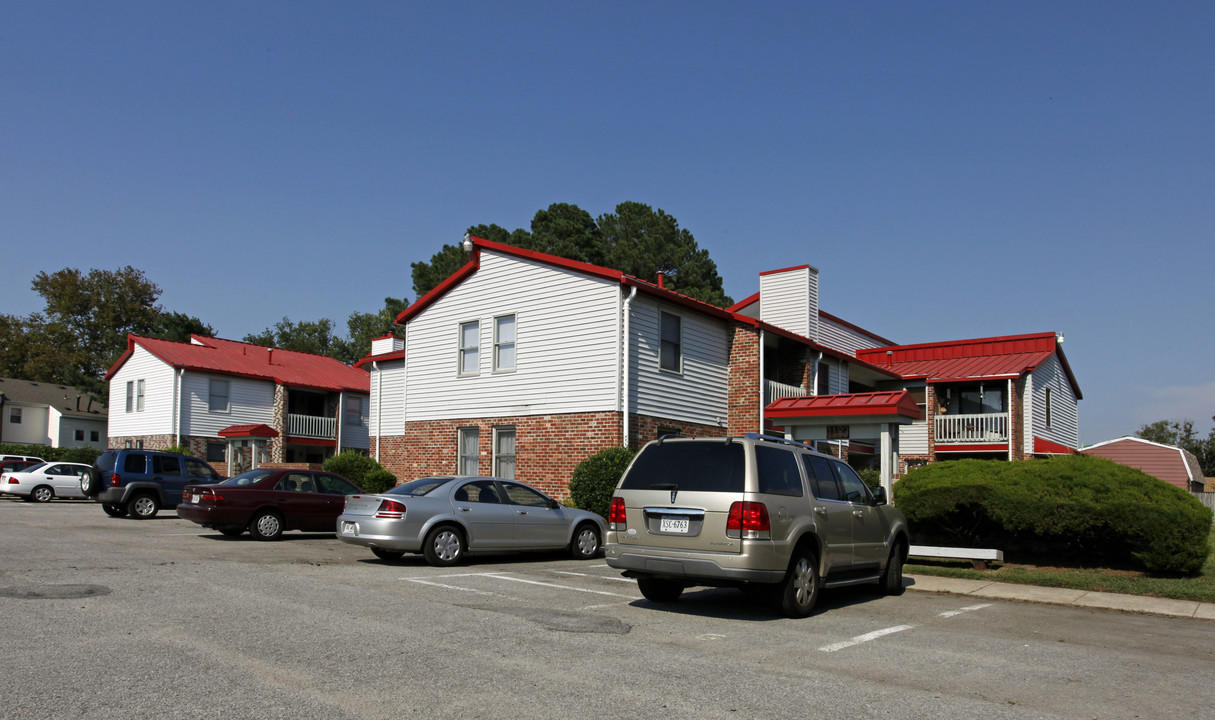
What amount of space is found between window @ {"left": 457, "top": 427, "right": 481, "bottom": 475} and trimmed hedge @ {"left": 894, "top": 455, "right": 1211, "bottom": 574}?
39.4 ft

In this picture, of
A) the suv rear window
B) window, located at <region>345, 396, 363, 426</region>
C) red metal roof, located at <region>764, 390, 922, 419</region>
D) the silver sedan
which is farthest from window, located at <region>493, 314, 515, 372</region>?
window, located at <region>345, 396, 363, 426</region>

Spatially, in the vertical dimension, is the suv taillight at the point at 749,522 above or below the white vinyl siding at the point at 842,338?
below

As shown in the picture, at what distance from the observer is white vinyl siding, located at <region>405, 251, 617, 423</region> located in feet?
70.0

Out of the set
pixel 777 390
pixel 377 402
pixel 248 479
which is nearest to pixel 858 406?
pixel 777 390

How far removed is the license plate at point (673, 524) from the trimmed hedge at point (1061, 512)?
7428mm

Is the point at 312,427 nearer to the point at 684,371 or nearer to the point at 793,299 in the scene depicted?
the point at 793,299

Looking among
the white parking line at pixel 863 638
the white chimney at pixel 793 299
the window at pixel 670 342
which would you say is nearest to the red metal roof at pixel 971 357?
the white chimney at pixel 793 299

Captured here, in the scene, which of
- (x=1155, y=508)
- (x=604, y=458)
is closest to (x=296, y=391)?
(x=604, y=458)

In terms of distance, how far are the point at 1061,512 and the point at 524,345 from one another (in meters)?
13.3

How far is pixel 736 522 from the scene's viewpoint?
8.79 meters

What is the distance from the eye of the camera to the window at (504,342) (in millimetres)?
23438

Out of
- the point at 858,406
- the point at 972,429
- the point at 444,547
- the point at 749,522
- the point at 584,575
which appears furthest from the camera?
the point at 972,429

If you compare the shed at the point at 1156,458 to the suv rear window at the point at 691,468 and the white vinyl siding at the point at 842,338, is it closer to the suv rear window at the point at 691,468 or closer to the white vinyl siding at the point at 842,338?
the white vinyl siding at the point at 842,338

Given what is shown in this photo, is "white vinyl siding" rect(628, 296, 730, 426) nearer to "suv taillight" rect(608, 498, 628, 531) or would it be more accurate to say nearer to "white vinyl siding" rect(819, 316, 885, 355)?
"white vinyl siding" rect(819, 316, 885, 355)
